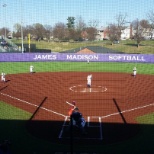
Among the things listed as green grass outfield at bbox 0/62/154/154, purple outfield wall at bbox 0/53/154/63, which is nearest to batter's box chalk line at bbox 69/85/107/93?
green grass outfield at bbox 0/62/154/154

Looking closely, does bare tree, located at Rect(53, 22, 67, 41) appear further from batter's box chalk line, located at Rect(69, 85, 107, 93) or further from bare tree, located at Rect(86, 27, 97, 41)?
batter's box chalk line, located at Rect(69, 85, 107, 93)

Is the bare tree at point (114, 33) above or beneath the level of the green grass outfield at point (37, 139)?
above

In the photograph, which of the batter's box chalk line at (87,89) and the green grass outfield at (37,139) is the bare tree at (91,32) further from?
the green grass outfield at (37,139)

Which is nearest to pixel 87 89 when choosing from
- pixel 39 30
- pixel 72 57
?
pixel 72 57

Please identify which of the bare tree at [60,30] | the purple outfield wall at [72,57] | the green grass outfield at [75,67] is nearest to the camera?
the green grass outfield at [75,67]

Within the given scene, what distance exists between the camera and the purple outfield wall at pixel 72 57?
75.4 feet

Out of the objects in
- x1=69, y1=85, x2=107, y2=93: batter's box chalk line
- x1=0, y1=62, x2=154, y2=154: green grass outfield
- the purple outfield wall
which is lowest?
x1=0, y1=62, x2=154, y2=154: green grass outfield

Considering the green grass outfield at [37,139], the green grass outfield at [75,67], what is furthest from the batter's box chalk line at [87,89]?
the green grass outfield at [75,67]

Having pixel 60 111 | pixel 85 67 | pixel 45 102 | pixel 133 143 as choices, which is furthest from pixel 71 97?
pixel 85 67

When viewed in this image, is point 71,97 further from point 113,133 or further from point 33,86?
point 113,133

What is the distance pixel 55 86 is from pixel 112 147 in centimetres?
806

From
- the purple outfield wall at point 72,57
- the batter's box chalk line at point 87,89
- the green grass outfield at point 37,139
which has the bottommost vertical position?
the green grass outfield at point 37,139

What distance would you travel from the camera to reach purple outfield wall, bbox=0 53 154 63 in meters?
23.0

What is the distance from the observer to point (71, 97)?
38.6ft
